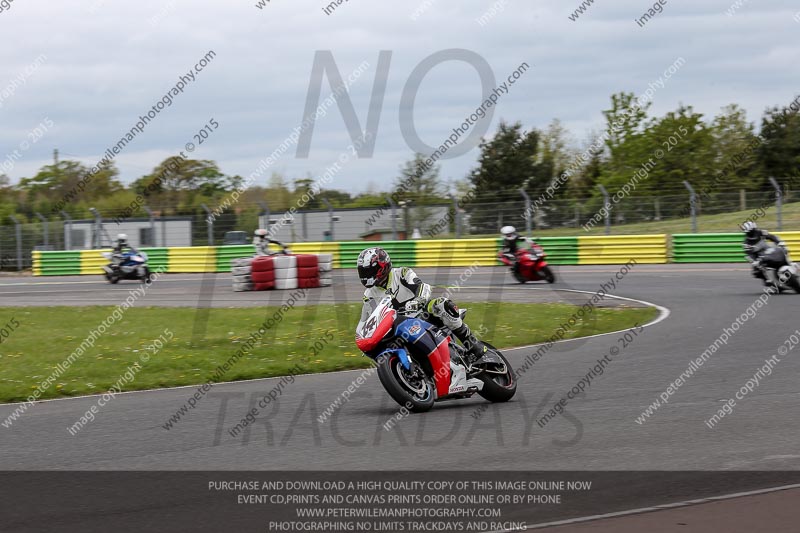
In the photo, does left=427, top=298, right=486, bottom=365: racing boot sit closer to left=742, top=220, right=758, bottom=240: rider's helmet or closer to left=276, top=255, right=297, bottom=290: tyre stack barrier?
left=742, top=220, right=758, bottom=240: rider's helmet

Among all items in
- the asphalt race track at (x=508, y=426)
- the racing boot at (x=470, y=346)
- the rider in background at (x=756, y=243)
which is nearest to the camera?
the asphalt race track at (x=508, y=426)

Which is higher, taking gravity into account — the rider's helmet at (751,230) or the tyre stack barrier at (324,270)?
the rider's helmet at (751,230)

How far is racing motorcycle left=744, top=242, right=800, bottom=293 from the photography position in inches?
718

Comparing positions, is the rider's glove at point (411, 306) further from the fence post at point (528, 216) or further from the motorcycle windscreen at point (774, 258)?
the fence post at point (528, 216)

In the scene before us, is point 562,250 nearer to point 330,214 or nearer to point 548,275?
point 548,275

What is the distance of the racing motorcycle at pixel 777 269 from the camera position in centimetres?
1823

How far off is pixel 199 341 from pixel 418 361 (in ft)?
23.9

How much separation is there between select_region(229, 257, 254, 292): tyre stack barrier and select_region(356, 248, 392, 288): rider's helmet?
53.5ft

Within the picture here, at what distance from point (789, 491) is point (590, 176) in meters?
65.0

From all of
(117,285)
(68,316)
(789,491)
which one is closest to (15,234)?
(117,285)

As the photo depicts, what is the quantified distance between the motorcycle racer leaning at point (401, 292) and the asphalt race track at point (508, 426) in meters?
0.87

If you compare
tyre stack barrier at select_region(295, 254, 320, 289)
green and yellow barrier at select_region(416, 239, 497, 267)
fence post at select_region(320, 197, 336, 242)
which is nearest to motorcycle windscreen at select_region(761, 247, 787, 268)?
tyre stack barrier at select_region(295, 254, 320, 289)

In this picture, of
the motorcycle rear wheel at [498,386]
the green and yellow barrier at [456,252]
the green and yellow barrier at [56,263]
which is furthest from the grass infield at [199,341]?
the green and yellow barrier at [56,263]

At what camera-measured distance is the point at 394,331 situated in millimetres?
Result: 8281
